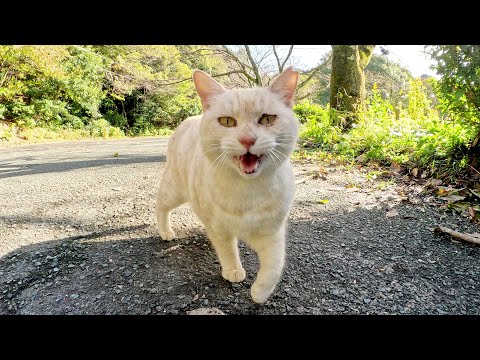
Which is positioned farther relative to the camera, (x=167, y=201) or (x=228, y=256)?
(x=167, y=201)

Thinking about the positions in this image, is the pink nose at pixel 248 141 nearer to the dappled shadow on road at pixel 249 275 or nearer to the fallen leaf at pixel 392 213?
the dappled shadow on road at pixel 249 275

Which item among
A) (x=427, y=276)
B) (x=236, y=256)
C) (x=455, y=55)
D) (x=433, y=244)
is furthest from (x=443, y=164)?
(x=236, y=256)

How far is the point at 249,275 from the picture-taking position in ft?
5.57

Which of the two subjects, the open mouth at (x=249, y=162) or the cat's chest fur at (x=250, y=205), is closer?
the open mouth at (x=249, y=162)

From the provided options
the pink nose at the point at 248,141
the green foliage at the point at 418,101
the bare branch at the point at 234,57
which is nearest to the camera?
the pink nose at the point at 248,141

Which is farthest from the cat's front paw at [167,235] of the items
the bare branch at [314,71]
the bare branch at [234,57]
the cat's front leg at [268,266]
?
the bare branch at [314,71]

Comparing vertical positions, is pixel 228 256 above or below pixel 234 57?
below

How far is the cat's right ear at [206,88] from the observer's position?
5.11 ft

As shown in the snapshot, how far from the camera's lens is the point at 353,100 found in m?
5.42

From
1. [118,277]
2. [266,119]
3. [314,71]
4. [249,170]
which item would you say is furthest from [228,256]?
[314,71]

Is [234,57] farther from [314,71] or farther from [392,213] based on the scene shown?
[392,213]

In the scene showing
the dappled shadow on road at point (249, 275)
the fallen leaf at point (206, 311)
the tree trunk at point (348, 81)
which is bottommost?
the fallen leaf at point (206, 311)

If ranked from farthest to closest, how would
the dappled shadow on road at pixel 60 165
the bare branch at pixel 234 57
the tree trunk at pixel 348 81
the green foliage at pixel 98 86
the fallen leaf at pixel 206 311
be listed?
the green foliage at pixel 98 86 → the bare branch at pixel 234 57 → the tree trunk at pixel 348 81 → the dappled shadow on road at pixel 60 165 → the fallen leaf at pixel 206 311

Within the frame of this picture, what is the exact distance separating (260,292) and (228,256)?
0.29 metres
